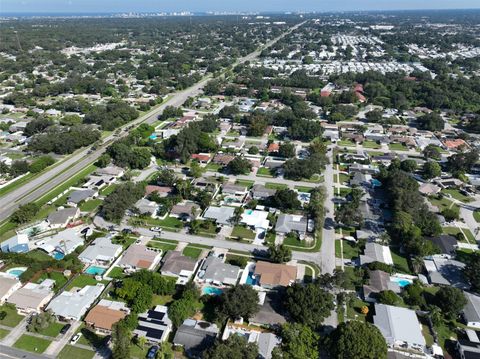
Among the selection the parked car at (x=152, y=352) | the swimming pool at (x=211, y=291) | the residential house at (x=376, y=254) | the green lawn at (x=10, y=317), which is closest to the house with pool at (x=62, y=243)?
the green lawn at (x=10, y=317)

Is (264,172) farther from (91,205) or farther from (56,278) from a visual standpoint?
(56,278)

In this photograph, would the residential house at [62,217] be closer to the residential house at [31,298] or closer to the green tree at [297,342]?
the residential house at [31,298]

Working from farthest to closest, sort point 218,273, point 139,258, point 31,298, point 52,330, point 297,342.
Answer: point 139,258
point 218,273
point 31,298
point 52,330
point 297,342

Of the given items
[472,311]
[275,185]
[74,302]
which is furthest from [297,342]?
[275,185]

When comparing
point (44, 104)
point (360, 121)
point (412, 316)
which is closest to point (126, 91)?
point (44, 104)

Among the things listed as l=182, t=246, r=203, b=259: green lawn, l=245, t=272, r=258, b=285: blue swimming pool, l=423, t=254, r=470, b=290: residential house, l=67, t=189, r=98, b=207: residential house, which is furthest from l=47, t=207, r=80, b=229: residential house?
l=423, t=254, r=470, b=290: residential house
